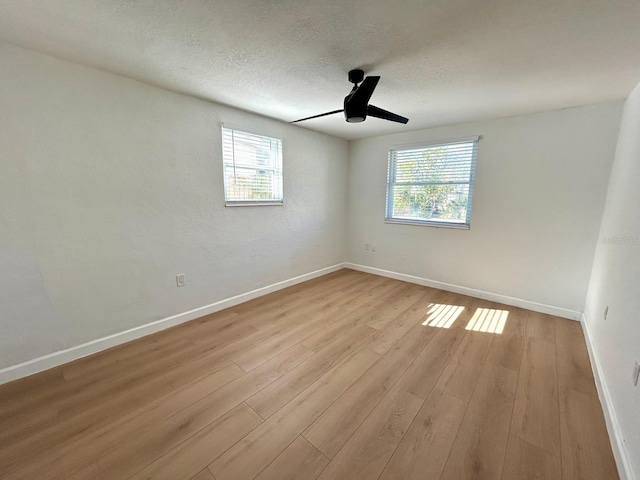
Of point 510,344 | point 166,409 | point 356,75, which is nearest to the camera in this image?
point 166,409

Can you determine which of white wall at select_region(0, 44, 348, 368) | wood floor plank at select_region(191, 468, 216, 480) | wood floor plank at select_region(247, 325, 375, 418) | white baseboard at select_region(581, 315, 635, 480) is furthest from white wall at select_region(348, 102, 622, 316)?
wood floor plank at select_region(191, 468, 216, 480)

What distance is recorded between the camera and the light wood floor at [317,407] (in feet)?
4.20

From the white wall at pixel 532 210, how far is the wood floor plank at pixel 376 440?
2.37 meters

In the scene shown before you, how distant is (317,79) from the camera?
2107mm

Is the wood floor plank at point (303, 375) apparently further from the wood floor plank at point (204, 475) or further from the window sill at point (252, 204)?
the window sill at point (252, 204)

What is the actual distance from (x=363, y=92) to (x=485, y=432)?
229 centimetres

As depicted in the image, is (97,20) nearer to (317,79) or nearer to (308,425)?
(317,79)

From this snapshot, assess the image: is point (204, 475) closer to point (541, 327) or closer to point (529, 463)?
point (529, 463)

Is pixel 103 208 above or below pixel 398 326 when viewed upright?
above

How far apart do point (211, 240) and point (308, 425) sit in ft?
6.83

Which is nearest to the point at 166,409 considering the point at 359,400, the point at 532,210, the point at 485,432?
the point at 359,400

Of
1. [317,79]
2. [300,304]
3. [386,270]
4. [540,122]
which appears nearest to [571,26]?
[317,79]

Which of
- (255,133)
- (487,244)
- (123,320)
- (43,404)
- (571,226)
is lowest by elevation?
(43,404)

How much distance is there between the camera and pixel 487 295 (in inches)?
132
